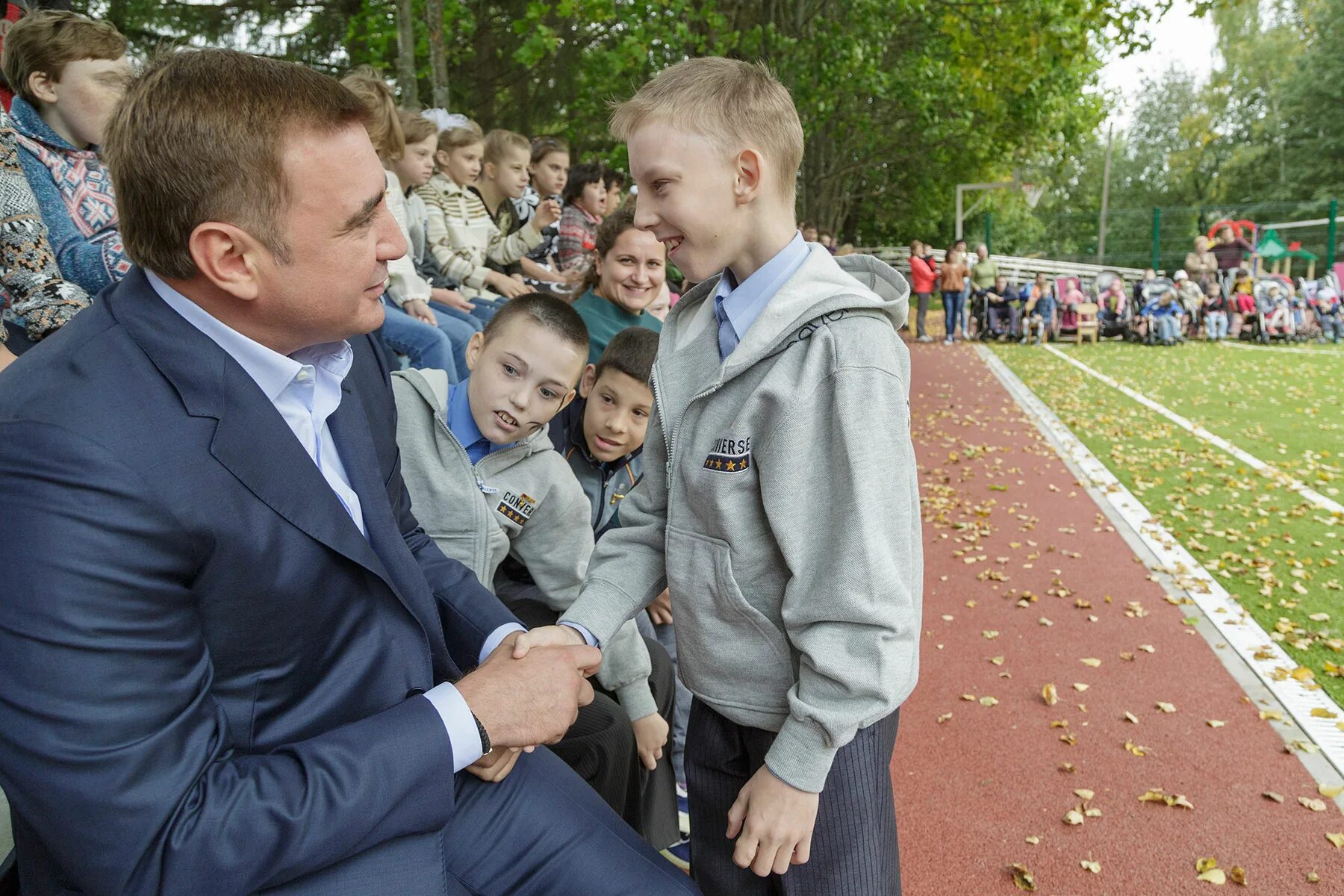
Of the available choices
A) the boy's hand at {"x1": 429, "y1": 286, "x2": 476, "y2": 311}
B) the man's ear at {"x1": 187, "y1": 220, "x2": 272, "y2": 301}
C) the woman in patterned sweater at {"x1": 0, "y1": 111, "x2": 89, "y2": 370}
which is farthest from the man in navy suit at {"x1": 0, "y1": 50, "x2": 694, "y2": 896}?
the boy's hand at {"x1": 429, "y1": 286, "x2": 476, "y2": 311}

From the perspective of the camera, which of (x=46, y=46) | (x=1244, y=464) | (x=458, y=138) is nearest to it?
(x=46, y=46)

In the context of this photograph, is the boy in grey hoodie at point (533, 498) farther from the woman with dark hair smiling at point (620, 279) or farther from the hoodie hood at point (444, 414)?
the woman with dark hair smiling at point (620, 279)

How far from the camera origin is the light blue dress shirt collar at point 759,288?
1918 mm

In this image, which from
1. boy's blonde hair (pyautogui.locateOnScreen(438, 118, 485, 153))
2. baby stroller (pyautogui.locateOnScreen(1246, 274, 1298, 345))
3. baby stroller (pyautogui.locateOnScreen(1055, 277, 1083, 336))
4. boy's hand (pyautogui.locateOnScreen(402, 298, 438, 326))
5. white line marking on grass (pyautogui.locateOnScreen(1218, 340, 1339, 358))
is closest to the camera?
boy's hand (pyautogui.locateOnScreen(402, 298, 438, 326))

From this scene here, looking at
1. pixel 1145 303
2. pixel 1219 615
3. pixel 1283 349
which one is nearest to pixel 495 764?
pixel 1219 615

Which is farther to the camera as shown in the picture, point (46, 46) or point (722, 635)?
point (46, 46)

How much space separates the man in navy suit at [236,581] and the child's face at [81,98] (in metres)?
2.02

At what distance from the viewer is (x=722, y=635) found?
1896 mm

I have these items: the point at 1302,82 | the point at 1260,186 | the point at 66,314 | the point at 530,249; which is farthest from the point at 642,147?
the point at 1260,186

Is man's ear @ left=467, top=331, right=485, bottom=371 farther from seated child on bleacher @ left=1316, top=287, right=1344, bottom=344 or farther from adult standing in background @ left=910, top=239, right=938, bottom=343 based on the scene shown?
seated child on bleacher @ left=1316, top=287, right=1344, bottom=344

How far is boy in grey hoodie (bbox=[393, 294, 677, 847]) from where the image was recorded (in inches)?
106

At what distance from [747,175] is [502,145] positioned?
5525 millimetres

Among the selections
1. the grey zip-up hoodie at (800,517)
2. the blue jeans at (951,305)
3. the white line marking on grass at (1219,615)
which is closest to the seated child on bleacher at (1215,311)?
the blue jeans at (951,305)

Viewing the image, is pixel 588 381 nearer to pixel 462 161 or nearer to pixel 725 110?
pixel 725 110
